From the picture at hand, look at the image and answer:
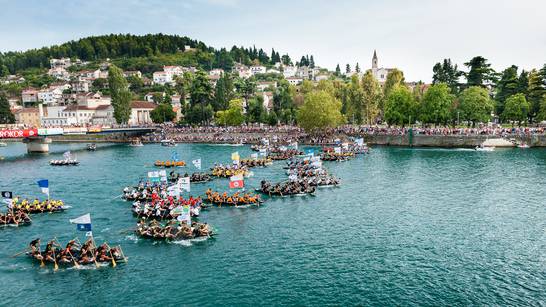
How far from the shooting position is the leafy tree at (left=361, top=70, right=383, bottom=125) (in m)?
110

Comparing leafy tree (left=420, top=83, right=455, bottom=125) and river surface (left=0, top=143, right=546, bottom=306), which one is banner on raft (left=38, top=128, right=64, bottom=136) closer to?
river surface (left=0, top=143, right=546, bottom=306)

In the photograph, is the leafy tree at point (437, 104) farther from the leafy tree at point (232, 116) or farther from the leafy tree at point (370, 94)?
the leafy tree at point (232, 116)

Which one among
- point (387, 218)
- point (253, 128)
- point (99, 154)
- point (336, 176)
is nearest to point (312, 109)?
point (253, 128)

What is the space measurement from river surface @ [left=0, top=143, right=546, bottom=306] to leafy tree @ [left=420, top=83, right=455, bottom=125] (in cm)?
4041

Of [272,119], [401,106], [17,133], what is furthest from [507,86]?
[17,133]

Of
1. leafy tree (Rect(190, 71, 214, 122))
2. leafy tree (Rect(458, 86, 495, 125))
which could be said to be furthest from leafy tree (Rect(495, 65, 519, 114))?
leafy tree (Rect(190, 71, 214, 122))

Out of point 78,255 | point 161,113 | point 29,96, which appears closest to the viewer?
point 78,255

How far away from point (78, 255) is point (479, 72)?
106m

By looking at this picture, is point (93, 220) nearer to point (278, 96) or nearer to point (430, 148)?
point (430, 148)

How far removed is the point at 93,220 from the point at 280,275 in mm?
22713

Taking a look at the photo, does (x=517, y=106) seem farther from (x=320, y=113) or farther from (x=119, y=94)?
(x=119, y=94)

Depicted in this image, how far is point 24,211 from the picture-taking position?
44188mm

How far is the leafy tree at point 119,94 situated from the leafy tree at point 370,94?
72.8 meters

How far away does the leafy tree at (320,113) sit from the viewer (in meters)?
101
